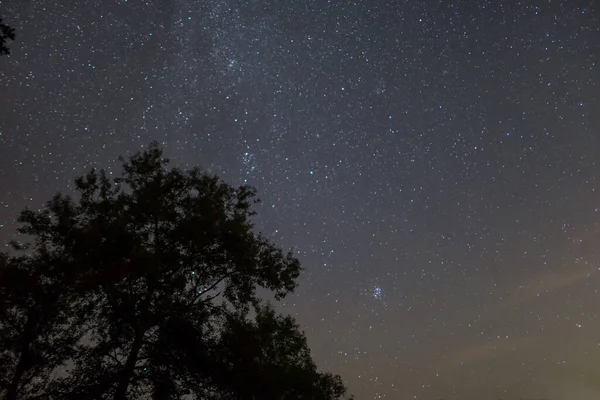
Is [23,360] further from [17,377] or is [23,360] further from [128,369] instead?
[128,369]

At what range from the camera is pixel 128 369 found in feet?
45.7

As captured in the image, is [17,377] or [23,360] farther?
[23,360]

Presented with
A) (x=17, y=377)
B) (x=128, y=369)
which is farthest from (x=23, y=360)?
(x=128, y=369)

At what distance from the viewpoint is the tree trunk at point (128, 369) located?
13.5 metres

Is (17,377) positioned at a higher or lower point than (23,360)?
lower

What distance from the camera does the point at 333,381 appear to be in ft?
88.6

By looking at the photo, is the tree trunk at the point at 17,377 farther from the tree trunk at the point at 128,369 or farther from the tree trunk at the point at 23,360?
the tree trunk at the point at 128,369

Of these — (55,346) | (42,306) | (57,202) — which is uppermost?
(57,202)

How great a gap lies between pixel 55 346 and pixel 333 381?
1724cm

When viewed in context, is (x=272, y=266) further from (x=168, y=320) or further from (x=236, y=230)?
(x=168, y=320)

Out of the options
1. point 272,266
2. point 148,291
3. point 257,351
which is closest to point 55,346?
point 148,291

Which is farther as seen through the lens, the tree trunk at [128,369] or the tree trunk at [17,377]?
the tree trunk at [128,369]

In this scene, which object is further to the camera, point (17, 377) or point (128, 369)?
point (128, 369)

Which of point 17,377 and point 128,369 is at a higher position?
point 128,369
